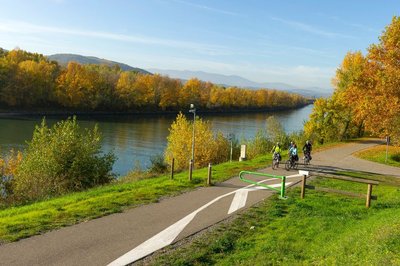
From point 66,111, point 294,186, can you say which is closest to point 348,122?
point 294,186

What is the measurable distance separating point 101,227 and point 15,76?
→ 88274 mm

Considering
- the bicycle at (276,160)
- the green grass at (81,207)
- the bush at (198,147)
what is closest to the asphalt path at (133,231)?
the green grass at (81,207)

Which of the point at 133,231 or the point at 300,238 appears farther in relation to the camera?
A: the point at 133,231

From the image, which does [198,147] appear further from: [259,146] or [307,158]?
[307,158]

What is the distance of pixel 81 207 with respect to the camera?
12648 mm

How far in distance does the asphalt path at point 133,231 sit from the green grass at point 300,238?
0.68 meters

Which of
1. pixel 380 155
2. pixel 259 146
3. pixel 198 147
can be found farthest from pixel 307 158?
pixel 259 146

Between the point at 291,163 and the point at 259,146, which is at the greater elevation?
the point at 291,163

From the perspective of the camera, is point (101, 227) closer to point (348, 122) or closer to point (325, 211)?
point (325, 211)

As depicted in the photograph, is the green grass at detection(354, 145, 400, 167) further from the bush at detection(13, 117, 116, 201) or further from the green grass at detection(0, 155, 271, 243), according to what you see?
the bush at detection(13, 117, 116, 201)

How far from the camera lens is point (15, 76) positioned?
88625 millimetres

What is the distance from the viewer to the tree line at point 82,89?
89500 millimetres

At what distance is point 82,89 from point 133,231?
9435cm

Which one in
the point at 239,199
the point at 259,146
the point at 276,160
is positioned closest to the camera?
the point at 239,199
